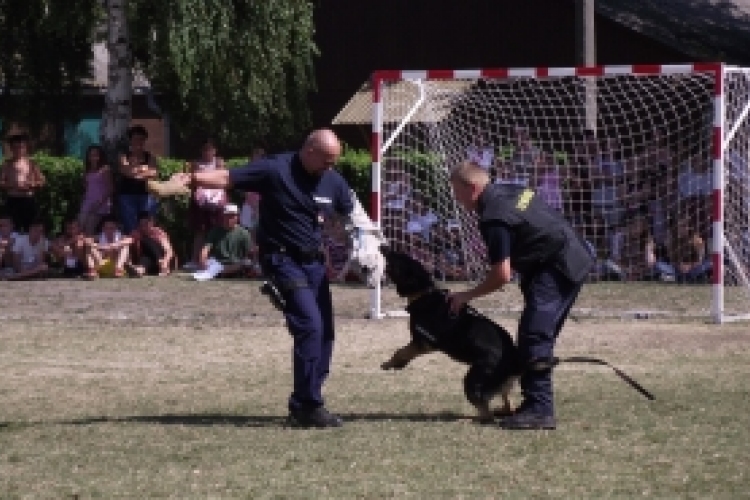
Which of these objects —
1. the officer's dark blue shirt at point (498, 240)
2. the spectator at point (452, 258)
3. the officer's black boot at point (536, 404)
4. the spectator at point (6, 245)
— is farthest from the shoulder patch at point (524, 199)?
the spectator at point (6, 245)

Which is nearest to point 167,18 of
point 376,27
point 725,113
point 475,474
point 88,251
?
point 88,251

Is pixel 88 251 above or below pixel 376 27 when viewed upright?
below

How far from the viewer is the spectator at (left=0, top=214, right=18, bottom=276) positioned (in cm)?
2209

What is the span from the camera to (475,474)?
28.2 ft

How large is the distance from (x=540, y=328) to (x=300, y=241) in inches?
59.5

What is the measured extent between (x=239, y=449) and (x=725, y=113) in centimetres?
842

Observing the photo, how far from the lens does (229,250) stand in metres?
21.4

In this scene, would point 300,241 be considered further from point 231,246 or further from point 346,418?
point 231,246

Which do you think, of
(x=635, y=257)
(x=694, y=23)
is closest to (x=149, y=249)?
(x=635, y=257)

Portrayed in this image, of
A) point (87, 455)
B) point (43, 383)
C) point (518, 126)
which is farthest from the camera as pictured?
point (518, 126)

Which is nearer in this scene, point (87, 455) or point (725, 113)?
point (87, 455)

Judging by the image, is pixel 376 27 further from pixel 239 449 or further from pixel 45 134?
pixel 239 449

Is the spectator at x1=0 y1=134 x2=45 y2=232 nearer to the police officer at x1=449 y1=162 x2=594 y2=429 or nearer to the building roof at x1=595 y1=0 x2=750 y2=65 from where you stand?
the building roof at x1=595 y1=0 x2=750 y2=65

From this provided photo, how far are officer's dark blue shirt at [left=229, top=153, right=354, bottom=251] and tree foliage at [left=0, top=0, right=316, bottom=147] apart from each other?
1259 centimetres
